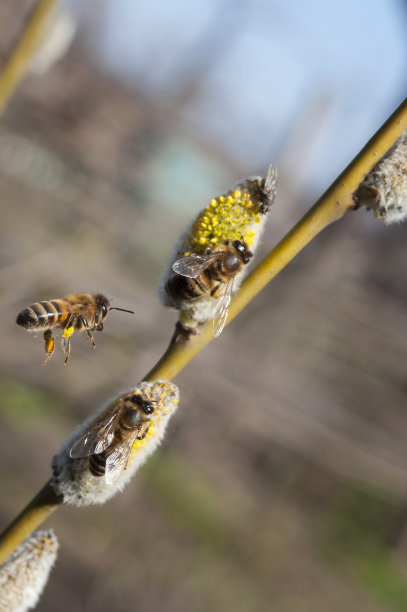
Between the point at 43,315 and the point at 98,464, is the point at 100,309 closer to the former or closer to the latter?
the point at 43,315

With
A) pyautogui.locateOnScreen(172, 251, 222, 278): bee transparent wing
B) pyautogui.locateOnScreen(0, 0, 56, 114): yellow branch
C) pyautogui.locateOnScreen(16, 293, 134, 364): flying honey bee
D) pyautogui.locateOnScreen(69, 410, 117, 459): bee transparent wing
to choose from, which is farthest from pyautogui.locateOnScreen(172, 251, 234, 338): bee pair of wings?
pyautogui.locateOnScreen(0, 0, 56, 114): yellow branch

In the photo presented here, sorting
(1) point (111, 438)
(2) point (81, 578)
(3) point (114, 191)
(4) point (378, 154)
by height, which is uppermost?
(4) point (378, 154)

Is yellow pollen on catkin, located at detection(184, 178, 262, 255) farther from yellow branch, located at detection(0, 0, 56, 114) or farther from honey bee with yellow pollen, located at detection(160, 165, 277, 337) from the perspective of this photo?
yellow branch, located at detection(0, 0, 56, 114)

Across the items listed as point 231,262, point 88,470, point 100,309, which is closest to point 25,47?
point 100,309

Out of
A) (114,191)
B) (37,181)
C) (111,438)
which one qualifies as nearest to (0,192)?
(37,181)

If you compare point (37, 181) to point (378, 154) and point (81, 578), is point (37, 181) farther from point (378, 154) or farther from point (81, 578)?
point (378, 154)
